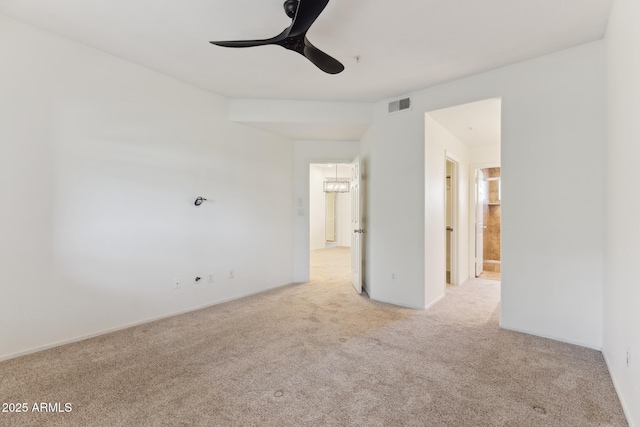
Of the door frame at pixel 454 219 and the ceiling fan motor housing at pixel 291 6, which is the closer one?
the ceiling fan motor housing at pixel 291 6

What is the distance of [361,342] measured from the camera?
8.90 ft

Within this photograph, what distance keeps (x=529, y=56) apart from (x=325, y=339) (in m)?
3.24

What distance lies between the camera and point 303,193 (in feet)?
16.6

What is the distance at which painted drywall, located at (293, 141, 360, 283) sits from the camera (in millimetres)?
5039

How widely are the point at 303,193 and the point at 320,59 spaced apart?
9.60ft

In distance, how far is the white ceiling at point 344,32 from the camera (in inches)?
85.1

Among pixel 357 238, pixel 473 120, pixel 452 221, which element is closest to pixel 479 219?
pixel 452 221

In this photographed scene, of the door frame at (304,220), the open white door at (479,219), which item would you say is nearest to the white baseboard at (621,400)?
the open white door at (479,219)

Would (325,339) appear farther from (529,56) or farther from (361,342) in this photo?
(529,56)

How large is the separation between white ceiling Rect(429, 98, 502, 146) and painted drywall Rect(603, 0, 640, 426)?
108 centimetres

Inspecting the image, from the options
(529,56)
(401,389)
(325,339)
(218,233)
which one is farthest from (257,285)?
(529,56)

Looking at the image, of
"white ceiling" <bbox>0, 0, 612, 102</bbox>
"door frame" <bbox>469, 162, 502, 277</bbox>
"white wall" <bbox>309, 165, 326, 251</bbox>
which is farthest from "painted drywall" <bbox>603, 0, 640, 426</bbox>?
"white wall" <bbox>309, 165, 326, 251</bbox>

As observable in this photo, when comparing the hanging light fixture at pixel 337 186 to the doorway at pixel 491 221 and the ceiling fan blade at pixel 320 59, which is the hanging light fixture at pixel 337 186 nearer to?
the doorway at pixel 491 221

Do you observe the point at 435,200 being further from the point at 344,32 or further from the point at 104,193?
the point at 104,193
